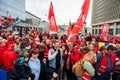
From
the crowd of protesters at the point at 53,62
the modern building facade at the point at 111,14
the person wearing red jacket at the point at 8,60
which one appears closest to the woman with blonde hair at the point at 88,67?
the crowd of protesters at the point at 53,62

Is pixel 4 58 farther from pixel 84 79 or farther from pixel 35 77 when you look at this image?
pixel 84 79

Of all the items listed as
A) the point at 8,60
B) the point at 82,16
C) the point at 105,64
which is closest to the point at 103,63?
the point at 105,64

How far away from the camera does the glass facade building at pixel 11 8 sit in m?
80.2

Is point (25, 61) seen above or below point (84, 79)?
above

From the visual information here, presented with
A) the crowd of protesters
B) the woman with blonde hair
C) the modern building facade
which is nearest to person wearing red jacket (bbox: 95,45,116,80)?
the crowd of protesters

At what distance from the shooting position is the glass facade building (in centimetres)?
8022

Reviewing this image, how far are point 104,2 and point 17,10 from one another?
3505 cm

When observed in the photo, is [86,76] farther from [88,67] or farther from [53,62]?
[53,62]

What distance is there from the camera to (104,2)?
107688mm

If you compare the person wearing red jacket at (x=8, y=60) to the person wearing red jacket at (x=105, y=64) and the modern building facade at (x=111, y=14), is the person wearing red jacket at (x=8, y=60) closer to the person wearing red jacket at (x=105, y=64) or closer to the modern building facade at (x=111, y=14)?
the person wearing red jacket at (x=105, y=64)

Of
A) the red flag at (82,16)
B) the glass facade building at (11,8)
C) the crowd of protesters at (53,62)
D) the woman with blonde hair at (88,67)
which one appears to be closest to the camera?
the crowd of protesters at (53,62)

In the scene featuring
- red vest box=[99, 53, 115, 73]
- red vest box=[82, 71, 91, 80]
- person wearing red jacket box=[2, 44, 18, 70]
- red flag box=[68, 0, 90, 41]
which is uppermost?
red flag box=[68, 0, 90, 41]

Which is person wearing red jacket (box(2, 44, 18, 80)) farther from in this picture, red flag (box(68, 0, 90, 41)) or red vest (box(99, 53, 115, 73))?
red flag (box(68, 0, 90, 41))

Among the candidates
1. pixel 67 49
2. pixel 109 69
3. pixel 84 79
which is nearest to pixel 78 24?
pixel 67 49
